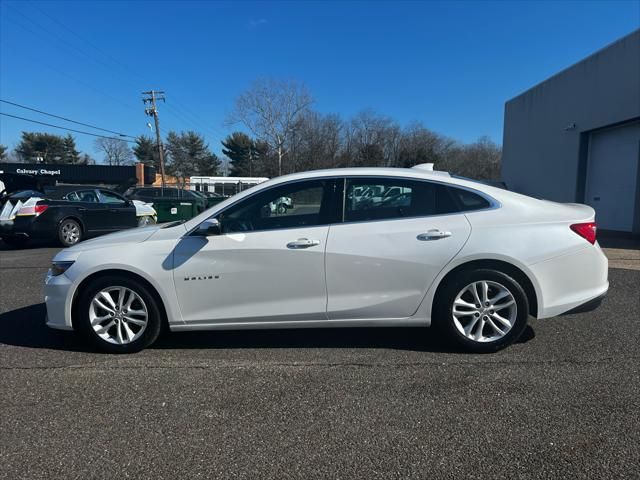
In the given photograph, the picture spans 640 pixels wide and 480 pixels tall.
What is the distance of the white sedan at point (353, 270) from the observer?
3.89 meters

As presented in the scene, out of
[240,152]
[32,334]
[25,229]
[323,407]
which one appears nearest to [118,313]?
[32,334]

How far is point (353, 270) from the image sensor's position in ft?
12.8

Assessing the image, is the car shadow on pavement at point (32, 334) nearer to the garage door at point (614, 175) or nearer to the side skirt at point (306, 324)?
the side skirt at point (306, 324)

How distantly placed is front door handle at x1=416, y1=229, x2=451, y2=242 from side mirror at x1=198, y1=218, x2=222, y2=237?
1705mm

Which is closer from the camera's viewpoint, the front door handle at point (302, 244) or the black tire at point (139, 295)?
the front door handle at point (302, 244)

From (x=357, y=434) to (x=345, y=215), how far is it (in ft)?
6.11

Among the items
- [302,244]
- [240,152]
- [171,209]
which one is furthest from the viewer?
[240,152]

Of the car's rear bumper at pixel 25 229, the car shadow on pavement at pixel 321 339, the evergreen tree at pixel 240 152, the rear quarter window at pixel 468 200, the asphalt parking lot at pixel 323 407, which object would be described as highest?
the evergreen tree at pixel 240 152

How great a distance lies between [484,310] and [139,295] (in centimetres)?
298

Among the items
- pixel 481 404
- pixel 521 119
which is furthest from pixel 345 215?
pixel 521 119

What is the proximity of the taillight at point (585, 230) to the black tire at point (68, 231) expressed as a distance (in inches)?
456

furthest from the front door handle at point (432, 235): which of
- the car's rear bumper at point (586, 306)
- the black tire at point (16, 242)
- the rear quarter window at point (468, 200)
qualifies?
the black tire at point (16, 242)

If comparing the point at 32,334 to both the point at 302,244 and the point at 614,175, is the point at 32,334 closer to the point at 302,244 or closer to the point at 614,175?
the point at 302,244

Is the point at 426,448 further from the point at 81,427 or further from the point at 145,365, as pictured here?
the point at 145,365
